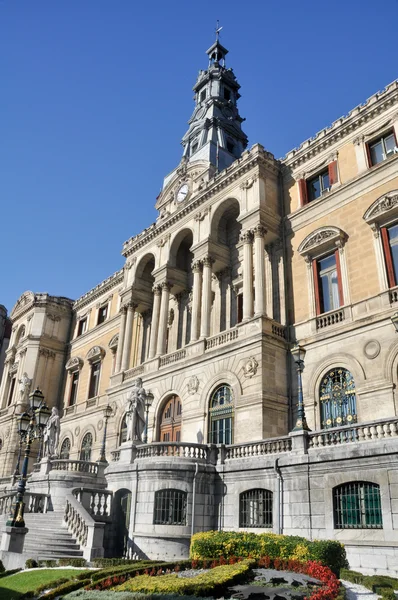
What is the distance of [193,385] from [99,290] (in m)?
21.4

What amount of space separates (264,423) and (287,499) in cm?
571

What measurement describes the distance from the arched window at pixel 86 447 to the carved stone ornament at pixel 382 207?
1035 inches

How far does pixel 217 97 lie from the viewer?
51.0 metres

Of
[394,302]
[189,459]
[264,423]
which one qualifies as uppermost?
[394,302]

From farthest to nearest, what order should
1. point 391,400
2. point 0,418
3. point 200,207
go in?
point 0,418
point 200,207
point 391,400

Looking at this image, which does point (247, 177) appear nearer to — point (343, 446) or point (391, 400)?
point (391, 400)

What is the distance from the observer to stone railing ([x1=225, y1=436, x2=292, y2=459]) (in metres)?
18.0

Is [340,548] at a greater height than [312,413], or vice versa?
[312,413]

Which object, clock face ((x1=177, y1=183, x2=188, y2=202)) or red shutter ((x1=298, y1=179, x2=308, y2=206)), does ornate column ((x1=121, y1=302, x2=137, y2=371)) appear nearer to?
clock face ((x1=177, y1=183, x2=188, y2=202))

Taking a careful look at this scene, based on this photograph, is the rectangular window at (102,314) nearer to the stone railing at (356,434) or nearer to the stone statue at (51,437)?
the stone statue at (51,437)

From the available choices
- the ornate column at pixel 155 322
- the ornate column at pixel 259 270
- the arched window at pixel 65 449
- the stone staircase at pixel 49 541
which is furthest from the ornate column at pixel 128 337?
the stone staircase at pixel 49 541

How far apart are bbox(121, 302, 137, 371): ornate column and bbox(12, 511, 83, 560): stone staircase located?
42.8 feet

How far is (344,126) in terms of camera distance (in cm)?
2569

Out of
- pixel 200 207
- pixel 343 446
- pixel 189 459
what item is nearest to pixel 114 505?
pixel 189 459
